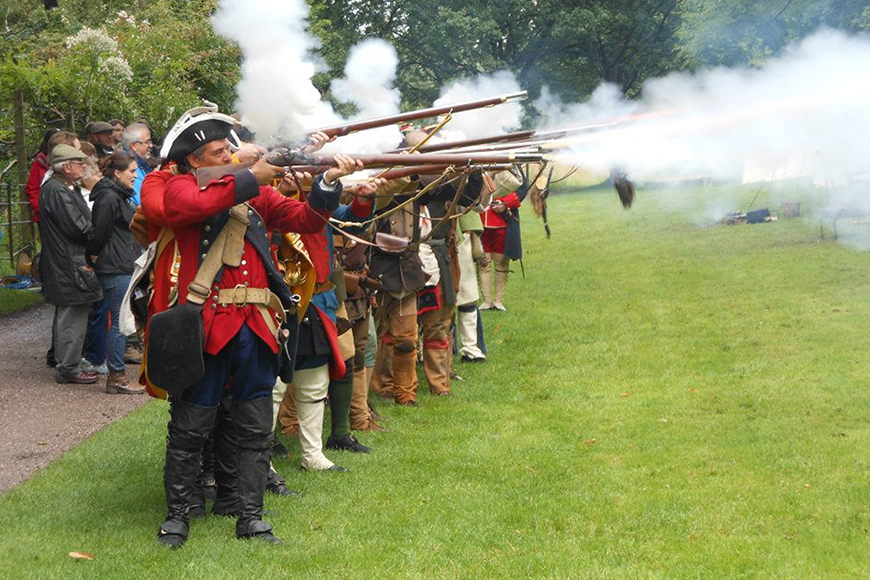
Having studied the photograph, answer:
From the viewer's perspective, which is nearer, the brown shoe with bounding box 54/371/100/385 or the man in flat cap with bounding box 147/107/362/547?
the man in flat cap with bounding box 147/107/362/547

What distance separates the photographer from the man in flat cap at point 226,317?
6219 millimetres

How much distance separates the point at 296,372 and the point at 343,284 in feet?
2.75

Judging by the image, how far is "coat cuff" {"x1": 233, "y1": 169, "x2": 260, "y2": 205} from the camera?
596cm

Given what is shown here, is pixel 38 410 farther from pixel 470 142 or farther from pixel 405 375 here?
pixel 470 142

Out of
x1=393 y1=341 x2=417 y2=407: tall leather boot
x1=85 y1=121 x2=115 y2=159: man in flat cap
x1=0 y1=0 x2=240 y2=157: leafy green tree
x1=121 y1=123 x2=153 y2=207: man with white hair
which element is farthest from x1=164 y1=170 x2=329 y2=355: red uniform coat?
x1=0 y1=0 x2=240 y2=157: leafy green tree

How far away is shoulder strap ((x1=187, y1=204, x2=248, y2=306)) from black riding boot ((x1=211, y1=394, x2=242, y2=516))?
3.40ft

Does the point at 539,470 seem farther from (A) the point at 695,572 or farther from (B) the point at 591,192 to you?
(B) the point at 591,192

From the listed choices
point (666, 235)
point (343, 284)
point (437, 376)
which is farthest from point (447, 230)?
point (666, 235)

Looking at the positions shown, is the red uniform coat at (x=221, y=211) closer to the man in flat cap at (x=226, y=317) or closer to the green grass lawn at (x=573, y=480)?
the man in flat cap at (x=226, y=317)

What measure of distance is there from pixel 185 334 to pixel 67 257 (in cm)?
523

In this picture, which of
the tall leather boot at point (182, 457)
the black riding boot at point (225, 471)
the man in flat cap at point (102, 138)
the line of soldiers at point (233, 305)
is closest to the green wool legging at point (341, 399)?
the line of soldiers at point (233, 305)

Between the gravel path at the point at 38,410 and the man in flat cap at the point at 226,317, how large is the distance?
1865 millimetres

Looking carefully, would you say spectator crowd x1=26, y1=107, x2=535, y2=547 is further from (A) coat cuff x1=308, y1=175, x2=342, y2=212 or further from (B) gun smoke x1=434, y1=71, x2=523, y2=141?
(B) gun smoke x1=434, y1=71, x2=523, y2=141

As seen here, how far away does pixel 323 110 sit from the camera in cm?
777
